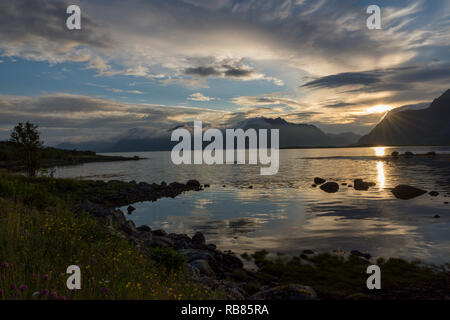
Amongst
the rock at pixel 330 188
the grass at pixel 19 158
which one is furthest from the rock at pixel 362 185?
the grass at pixel 19 158

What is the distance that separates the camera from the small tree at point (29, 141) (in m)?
38.2

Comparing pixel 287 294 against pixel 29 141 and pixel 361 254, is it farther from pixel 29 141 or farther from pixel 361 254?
pixel 29 141

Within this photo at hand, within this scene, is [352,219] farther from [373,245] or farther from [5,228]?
[5,228]

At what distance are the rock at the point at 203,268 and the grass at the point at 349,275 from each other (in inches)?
99.8

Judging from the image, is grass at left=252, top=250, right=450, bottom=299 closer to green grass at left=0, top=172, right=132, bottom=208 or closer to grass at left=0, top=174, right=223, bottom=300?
grass at left=0, top=174, right=223, bottom=300

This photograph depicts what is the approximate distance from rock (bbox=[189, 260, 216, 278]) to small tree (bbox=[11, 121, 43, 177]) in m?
35.8

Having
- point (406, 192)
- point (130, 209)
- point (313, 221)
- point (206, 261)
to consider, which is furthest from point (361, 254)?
point (406, 192)

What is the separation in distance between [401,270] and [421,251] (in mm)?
3864

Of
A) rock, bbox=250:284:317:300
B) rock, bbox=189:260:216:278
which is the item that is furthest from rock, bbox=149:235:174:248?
rock, bbox=250:284:317:300

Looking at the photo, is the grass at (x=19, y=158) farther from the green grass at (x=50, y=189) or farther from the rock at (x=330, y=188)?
the rock at (x=330, y=188)

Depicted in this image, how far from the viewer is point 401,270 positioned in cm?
1405

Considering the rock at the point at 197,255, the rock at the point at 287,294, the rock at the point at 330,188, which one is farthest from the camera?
the rock at the point at 330,188

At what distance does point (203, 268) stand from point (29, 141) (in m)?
37.0
